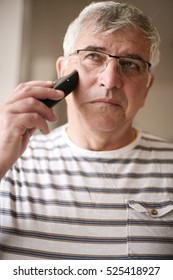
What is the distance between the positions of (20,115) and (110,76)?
22cm

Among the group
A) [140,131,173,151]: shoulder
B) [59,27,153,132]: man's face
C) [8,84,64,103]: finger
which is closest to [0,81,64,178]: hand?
[8,84,64,103]: finger

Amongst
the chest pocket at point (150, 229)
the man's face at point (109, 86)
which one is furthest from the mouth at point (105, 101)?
the chest pocket at point (150, 229)

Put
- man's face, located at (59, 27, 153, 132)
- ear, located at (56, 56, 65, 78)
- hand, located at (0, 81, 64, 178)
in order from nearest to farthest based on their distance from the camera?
hand, located at (0, 81, 64, 178)
man's face, located at (59, 27, 153, 132)
ear, located at (56, 56, 65, 78)

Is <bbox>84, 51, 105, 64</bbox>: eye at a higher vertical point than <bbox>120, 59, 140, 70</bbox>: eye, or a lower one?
higher

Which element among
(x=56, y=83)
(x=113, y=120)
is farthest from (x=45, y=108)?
(x=113, y=120)

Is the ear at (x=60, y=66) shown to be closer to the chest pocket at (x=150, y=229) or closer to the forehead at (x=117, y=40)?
the forehead at (x=117, y=40)

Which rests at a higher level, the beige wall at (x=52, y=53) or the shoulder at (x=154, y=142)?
the beige wall at (x=52, y=53)

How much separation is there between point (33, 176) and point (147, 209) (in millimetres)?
278

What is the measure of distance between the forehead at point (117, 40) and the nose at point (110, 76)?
0.03 meters

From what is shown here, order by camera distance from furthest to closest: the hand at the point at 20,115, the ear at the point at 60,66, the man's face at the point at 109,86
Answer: the ear at the point at 60,66 → the man's face at the point at 109,86 → the hand at the point at 20,115

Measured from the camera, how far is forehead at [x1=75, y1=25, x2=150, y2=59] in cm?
67

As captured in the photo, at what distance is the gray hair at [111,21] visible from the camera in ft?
2.22

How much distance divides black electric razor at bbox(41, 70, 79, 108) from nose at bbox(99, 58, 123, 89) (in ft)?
0.19

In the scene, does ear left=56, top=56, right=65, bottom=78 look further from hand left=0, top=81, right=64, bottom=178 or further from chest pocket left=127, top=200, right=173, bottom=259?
chest pocket left=127, top=200, right=173, bottom=259
